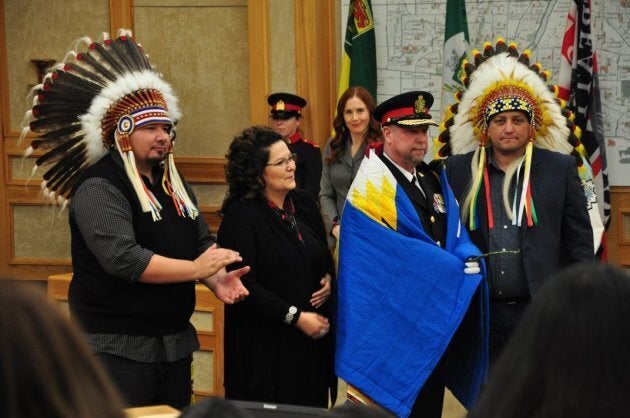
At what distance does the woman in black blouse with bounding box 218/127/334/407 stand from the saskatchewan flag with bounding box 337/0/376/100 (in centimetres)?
255

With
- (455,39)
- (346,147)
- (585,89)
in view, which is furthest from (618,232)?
(346,147)

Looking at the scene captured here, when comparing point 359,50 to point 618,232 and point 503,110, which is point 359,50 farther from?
point 503,110

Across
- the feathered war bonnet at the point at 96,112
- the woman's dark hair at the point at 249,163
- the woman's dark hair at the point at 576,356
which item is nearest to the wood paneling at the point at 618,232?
the woman's dark hair at the point at 249,163

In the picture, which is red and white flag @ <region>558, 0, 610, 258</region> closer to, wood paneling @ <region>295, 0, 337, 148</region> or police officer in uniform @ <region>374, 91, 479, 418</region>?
wood paneling @ <region>295, 0, 337, 148</region>

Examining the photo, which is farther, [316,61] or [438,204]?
[316,61]

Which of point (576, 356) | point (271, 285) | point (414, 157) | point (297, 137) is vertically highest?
point (297, 137)

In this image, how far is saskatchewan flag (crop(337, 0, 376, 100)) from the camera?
6.61 meters

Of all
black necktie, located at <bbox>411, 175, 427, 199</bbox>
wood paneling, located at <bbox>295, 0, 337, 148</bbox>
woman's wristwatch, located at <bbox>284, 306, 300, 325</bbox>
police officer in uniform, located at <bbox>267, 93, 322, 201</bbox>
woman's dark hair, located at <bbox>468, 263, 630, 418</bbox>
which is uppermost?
wood paneling, located at <bbox>295, 0, 337, 148</bbox>

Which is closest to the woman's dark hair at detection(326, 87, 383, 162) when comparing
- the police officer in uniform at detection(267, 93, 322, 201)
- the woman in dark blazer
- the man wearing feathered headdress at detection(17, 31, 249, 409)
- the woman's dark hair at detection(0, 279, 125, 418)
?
the woman in dark blazer

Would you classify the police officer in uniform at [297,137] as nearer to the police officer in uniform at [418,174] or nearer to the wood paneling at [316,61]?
the wood paneling at [316,61]

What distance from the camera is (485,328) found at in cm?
408

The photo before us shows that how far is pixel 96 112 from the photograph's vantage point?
151 inches

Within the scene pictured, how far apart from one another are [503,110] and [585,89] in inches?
84.0

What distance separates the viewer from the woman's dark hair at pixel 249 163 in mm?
4090
